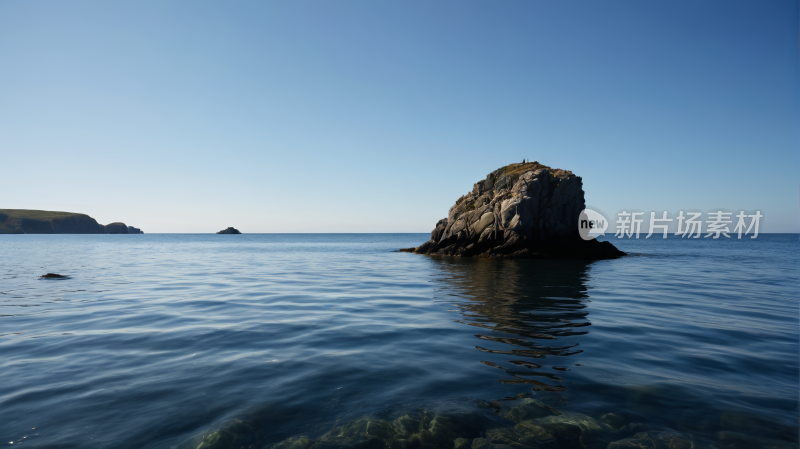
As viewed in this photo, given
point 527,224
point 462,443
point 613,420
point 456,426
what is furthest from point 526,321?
point 527,224

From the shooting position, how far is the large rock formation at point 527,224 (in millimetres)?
47188

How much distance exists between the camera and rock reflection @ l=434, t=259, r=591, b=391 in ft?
26.6

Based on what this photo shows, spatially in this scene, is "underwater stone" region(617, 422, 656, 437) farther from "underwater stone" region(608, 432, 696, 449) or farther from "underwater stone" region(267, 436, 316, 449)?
"underwater stone" region(267, 436, 316, 449)

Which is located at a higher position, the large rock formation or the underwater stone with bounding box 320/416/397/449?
the large rock formation

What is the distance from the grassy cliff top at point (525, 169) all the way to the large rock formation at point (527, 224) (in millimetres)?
152

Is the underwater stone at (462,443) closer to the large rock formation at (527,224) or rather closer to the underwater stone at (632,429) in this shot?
the underwater stone at (632,429)

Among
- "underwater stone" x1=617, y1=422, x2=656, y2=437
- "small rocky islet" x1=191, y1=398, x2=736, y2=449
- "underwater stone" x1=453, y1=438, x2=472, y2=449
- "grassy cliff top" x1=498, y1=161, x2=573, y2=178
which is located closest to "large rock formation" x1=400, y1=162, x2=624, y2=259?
"grassy cliff top" x1=498, y1=161, x2=573, y2=178

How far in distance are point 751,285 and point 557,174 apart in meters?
33.9

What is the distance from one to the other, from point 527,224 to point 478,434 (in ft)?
148

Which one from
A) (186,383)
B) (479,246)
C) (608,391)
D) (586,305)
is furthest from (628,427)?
(479,246)

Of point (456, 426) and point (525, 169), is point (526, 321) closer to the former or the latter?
point (456, 426)

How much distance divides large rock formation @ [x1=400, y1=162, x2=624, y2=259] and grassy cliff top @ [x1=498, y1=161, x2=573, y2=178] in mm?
152

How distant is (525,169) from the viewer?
2357 inches

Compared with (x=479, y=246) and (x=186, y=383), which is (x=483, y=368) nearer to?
(x=186, y=383)
